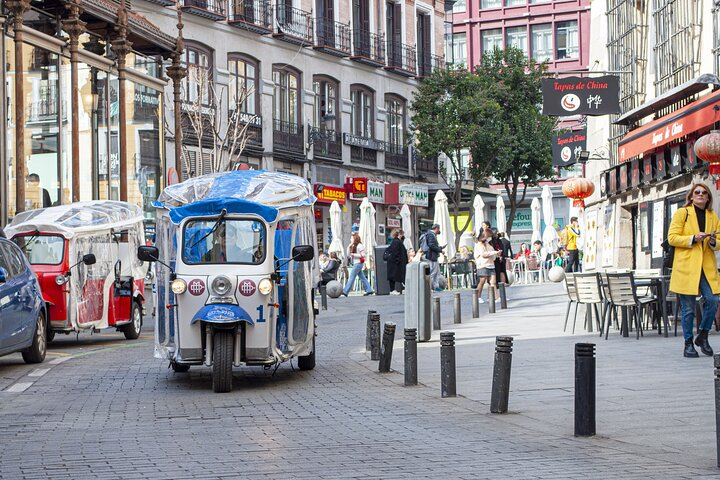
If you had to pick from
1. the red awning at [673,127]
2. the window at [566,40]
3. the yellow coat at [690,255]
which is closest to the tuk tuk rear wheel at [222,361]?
the yellow coat at [690,255]

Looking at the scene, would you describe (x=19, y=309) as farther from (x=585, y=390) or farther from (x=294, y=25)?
(x=294, y=25)

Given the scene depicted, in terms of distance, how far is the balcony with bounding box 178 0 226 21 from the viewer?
153 ft

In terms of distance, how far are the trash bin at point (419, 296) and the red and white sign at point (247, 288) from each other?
20.1 feet

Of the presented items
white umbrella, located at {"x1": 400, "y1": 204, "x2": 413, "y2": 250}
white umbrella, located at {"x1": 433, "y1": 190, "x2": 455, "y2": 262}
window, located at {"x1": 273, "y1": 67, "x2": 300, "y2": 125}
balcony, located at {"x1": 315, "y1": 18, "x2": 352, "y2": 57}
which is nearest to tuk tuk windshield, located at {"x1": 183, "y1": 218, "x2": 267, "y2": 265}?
white umbrella, located at {"x1": 433, "y1": 190, "x2": 455, "y2": 262}

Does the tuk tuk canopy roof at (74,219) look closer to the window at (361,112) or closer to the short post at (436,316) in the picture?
the short post at (436,316)

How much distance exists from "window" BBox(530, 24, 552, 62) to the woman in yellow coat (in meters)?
64.9

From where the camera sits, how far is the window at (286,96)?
52094 mm

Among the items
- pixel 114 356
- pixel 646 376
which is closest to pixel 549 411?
pixel 646 376

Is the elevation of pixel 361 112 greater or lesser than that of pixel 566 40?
lesser

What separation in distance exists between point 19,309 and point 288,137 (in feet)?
117

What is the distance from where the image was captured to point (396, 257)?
37031 millimetres

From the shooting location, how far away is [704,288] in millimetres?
15242

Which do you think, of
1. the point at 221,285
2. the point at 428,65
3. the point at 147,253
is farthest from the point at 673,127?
the point at 428,65

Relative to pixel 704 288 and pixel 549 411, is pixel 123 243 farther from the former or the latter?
pixel 549 411
